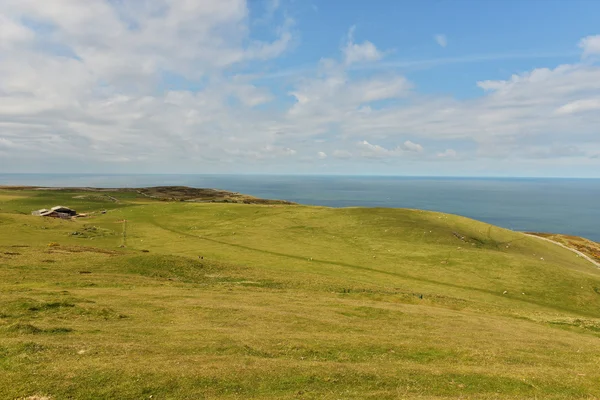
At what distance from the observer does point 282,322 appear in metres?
29.1

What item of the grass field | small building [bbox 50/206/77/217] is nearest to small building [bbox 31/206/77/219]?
small building [bbox 50/206/77/217]

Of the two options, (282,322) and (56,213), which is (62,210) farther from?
(282,322)

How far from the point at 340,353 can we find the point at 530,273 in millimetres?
60979

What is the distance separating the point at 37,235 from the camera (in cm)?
7119

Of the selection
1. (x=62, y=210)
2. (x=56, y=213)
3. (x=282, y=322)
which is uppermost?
(x=62, y=210)

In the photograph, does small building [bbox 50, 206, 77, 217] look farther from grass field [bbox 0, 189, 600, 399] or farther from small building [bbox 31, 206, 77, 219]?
grass field [bbox 0, 189, 600, 399]

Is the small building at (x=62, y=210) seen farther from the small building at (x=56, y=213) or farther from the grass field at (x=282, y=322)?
the grass field at (x=282, y=322)

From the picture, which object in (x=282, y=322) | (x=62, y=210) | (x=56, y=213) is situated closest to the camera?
(x=282, y=322)

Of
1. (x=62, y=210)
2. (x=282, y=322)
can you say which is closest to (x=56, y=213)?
(x=62, y=210)

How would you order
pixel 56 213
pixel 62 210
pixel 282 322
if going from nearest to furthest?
pixel 282 322 < pixel 56 213 < pixel 62 210

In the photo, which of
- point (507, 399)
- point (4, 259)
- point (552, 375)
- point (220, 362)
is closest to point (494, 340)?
point (552, 375)

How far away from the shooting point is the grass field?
17625 mm

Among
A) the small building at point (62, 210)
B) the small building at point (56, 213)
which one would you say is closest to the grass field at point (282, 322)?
the small building at point (56, 213)

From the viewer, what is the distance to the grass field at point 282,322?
1762 cm
